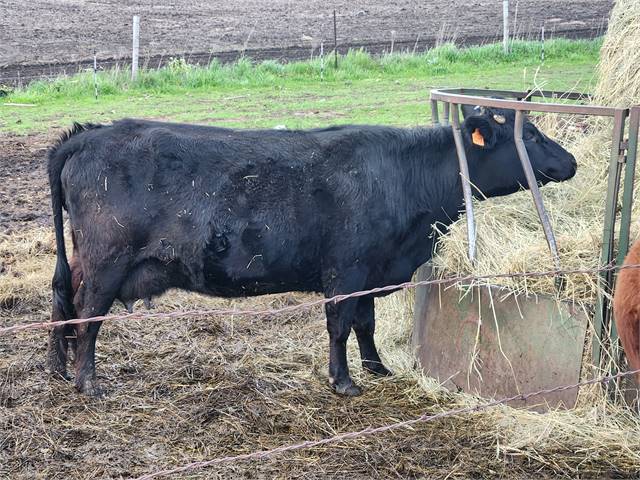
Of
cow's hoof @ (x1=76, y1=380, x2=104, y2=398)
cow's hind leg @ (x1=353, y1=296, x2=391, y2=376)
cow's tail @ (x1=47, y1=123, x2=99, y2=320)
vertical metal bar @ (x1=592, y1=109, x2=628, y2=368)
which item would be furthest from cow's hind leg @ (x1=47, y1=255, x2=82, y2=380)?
vertical metal bar @ (x1=592, y1=109, x2=628, y2=368)

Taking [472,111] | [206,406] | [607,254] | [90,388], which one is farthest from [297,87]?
[607,254]

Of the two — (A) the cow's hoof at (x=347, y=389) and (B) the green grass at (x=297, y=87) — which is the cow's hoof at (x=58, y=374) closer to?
(A) the cow's hoof at (x=347, y=389)

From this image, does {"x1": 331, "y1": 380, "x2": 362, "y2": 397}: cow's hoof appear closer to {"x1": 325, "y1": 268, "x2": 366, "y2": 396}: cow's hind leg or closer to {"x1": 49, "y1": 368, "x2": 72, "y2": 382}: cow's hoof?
{"x1": 325, "y1": 268, "x2": 366, "y2": 396}: cow's hind leg

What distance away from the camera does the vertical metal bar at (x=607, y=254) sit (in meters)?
4.80

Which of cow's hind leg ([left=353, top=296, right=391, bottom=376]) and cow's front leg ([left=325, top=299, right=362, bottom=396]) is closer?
cow's front leg ([left=325, top=299, right=362, bottom=396])

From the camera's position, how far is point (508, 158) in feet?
19.4

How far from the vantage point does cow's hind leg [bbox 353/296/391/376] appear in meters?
5.95

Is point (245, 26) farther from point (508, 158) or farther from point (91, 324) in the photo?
point (91, 324)

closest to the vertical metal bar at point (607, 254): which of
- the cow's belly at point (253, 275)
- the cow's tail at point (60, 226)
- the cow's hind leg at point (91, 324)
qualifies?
the cow's belly at point (253, 275)

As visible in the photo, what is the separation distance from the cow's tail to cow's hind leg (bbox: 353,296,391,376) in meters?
1.91

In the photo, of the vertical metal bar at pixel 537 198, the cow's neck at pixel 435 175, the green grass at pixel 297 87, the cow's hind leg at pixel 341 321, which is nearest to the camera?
the vertical metal bar at pixel 537 198

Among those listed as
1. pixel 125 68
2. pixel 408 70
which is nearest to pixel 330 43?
pixel 408 70

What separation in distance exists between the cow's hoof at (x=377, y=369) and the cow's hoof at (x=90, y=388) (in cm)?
176

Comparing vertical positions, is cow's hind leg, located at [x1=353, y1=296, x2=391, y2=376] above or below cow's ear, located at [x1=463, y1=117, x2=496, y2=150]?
below
